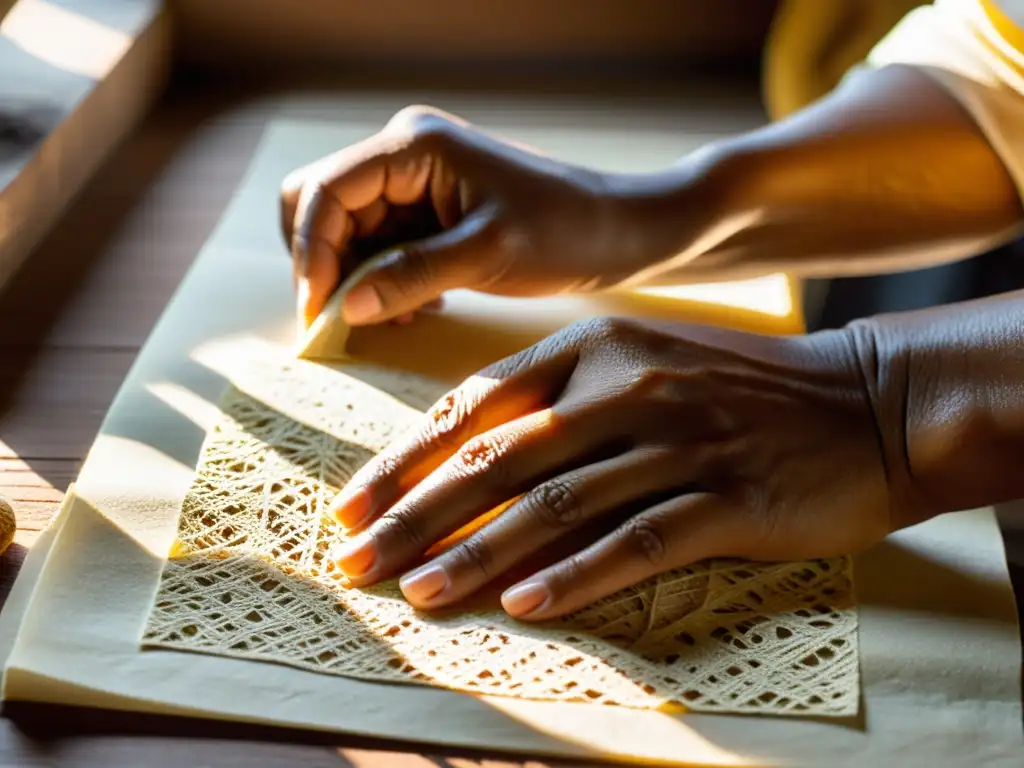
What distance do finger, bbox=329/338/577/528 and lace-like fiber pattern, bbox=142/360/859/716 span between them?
3 cm

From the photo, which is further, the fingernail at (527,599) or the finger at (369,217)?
the finger at (369,217)

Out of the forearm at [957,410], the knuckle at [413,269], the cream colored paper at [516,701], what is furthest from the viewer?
the knuckle at [413,269]

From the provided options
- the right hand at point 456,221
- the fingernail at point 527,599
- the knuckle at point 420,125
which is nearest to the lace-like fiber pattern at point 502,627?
the fingernail at point 527,599

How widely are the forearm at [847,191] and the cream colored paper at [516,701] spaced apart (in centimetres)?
30

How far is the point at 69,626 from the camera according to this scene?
643mm

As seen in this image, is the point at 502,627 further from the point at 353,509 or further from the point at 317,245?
the point at 317,245

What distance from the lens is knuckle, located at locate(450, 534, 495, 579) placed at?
0.67m

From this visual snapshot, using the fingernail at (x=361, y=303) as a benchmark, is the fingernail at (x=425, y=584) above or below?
below

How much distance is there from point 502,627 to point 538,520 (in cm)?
7

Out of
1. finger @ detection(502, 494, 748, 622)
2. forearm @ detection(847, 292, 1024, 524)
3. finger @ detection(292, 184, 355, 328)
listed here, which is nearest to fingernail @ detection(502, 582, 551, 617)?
finger @ detection(502, 494, 748, 622)

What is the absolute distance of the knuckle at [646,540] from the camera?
68 centimetres

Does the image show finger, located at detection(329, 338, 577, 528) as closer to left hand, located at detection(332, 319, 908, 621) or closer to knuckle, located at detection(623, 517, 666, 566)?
left hand, located at detection(332, 319, 908, 621)

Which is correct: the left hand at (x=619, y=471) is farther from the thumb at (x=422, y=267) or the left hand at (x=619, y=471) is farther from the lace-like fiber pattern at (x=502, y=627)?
the thumb at (x=422, y=267)

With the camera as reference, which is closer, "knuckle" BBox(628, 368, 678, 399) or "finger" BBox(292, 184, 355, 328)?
"knuckle" BBox(628, 368, 678, 399)
